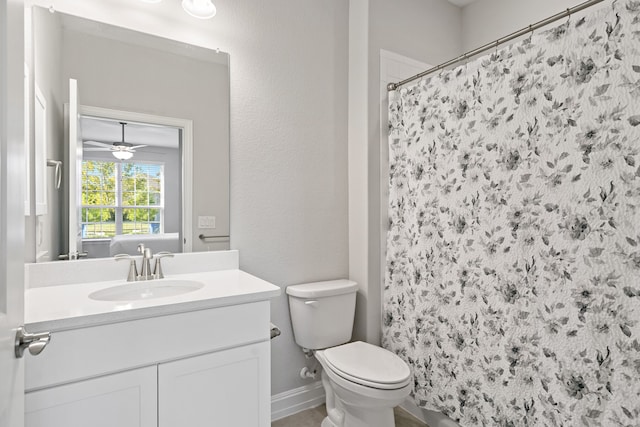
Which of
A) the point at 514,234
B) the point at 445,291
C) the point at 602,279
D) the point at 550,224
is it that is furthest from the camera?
the point at 445,291

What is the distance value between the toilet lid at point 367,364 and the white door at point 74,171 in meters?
1.24

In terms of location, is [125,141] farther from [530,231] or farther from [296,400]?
[530,231]

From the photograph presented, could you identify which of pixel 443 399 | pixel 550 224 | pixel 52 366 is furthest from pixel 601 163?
pixel 52 366

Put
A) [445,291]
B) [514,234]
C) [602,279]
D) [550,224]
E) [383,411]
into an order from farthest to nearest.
Answer: [445,291] → [383,411] → [514,234] → [550,224] → [602,279]

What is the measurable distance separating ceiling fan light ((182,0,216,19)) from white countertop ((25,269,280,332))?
122cm

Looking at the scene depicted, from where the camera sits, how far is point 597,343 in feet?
4.00

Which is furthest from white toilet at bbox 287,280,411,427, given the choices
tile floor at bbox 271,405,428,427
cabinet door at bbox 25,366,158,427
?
cabinet door at bbox 25,366,158,427

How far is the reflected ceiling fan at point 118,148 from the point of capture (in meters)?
1.53

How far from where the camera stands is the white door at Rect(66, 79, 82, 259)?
1479 mm

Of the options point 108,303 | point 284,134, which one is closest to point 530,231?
point 284,134

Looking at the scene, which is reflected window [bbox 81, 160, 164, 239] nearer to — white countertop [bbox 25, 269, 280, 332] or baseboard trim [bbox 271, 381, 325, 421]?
white countertop [bbox 25, 269, 280, 332]

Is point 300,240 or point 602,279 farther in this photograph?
point 300,240

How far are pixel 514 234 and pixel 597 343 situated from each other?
0.46m

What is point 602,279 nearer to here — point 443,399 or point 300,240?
point 443,399
